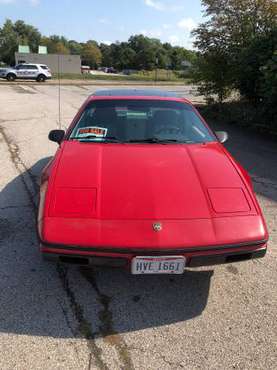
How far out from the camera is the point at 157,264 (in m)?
2.61

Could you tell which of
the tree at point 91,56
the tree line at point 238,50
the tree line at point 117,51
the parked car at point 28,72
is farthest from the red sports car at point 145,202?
the tree at point 91,56

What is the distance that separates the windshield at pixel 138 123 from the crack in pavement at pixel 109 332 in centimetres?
157

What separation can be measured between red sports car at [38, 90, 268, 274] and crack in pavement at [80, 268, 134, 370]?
41cm

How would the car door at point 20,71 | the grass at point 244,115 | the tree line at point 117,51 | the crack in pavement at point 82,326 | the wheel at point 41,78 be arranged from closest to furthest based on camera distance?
the crack in pavement at point 82,326 < the grass at point 244,115 < the wheel at point 41,78 < the car door at point 20,71 < the tree line at point 117,51

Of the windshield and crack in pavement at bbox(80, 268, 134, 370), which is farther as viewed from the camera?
the windshield

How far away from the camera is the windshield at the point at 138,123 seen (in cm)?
392

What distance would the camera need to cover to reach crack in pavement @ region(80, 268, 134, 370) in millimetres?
2351

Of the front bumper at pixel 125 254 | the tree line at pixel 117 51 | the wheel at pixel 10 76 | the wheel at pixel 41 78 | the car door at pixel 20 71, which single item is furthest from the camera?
the tree line at pixel 117 51

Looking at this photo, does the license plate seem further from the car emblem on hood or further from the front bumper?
the car emblem on hood

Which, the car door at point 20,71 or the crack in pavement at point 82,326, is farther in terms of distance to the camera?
the car door at point 20,71

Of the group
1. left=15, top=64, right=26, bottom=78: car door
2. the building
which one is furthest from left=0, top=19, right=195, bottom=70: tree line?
left=15, top=64, right=26, bottom=78: car door

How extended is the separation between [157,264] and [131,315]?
469 mm

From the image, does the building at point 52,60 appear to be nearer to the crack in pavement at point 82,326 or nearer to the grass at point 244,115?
the grass at point 244,115

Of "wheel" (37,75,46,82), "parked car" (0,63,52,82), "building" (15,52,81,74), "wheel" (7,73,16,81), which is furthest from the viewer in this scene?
"building" (15,52,81,74)
